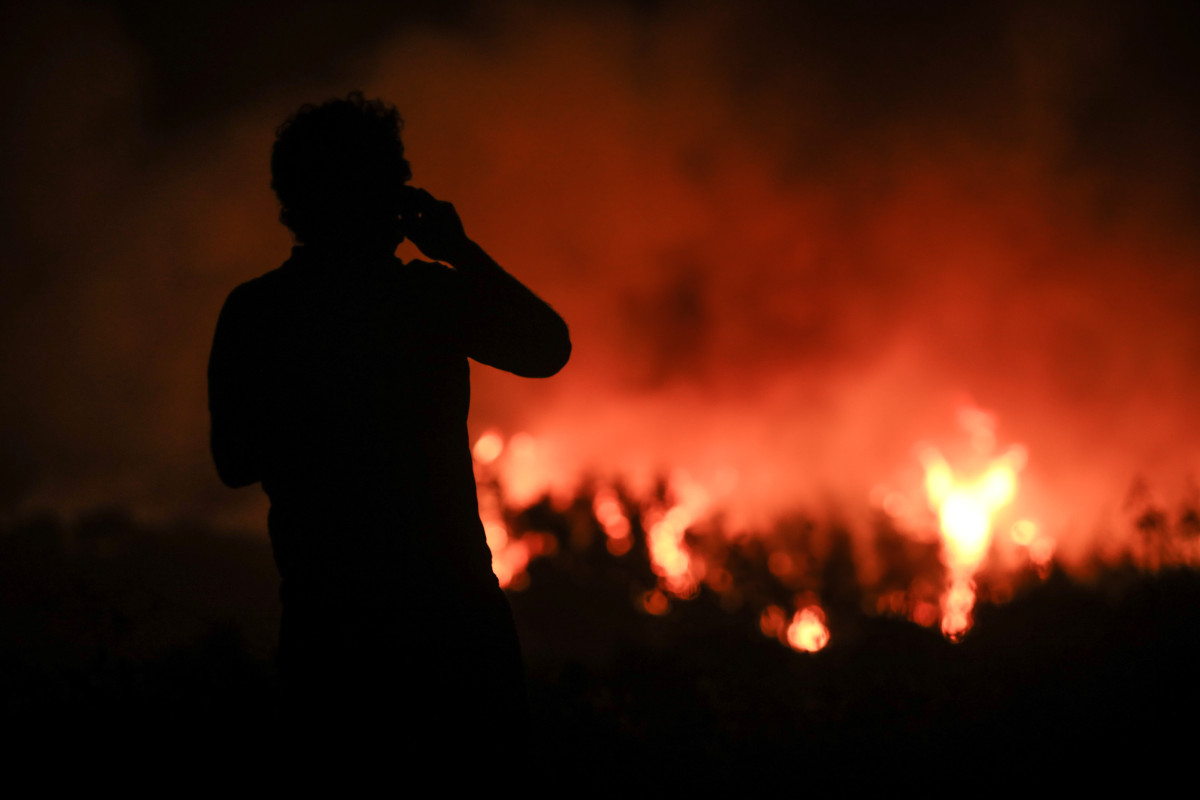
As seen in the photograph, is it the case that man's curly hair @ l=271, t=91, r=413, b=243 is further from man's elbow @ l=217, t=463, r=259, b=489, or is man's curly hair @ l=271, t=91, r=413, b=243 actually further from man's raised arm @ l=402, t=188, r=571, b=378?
man's elbow @ l=217, t=463, r=259, b=489

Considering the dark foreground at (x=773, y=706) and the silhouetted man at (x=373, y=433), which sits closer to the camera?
the silhouetted man at (x=373, y=433)

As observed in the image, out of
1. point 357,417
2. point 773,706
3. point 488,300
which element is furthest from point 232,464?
point 773,706

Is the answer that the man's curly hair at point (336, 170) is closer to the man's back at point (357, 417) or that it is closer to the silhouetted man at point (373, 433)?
the silhouetted man at point (373, 433)

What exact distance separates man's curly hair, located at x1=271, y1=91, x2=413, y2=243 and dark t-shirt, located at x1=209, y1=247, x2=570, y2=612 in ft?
0.35

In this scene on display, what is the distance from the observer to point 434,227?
1.78m

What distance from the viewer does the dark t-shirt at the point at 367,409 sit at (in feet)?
5.49

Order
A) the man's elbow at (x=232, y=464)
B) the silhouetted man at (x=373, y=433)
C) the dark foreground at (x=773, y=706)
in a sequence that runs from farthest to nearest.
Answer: the dark foreground at (x=773, y=706), the man's elbow at (x=232, y=464), the silhouetted man at (x=373, y=433)

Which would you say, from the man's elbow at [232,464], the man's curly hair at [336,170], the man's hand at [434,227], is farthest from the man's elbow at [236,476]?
the man's hand at [434,227]

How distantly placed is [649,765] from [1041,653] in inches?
164

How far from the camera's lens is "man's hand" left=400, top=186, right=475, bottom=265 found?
5.77 feet

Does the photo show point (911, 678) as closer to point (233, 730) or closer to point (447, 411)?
point (233, 730)

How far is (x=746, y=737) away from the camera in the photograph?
5.71m

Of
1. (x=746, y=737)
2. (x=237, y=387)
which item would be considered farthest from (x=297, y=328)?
(x=746, y=737)

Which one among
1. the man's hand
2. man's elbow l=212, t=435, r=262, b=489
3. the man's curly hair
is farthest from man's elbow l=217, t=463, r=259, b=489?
the man's hand
